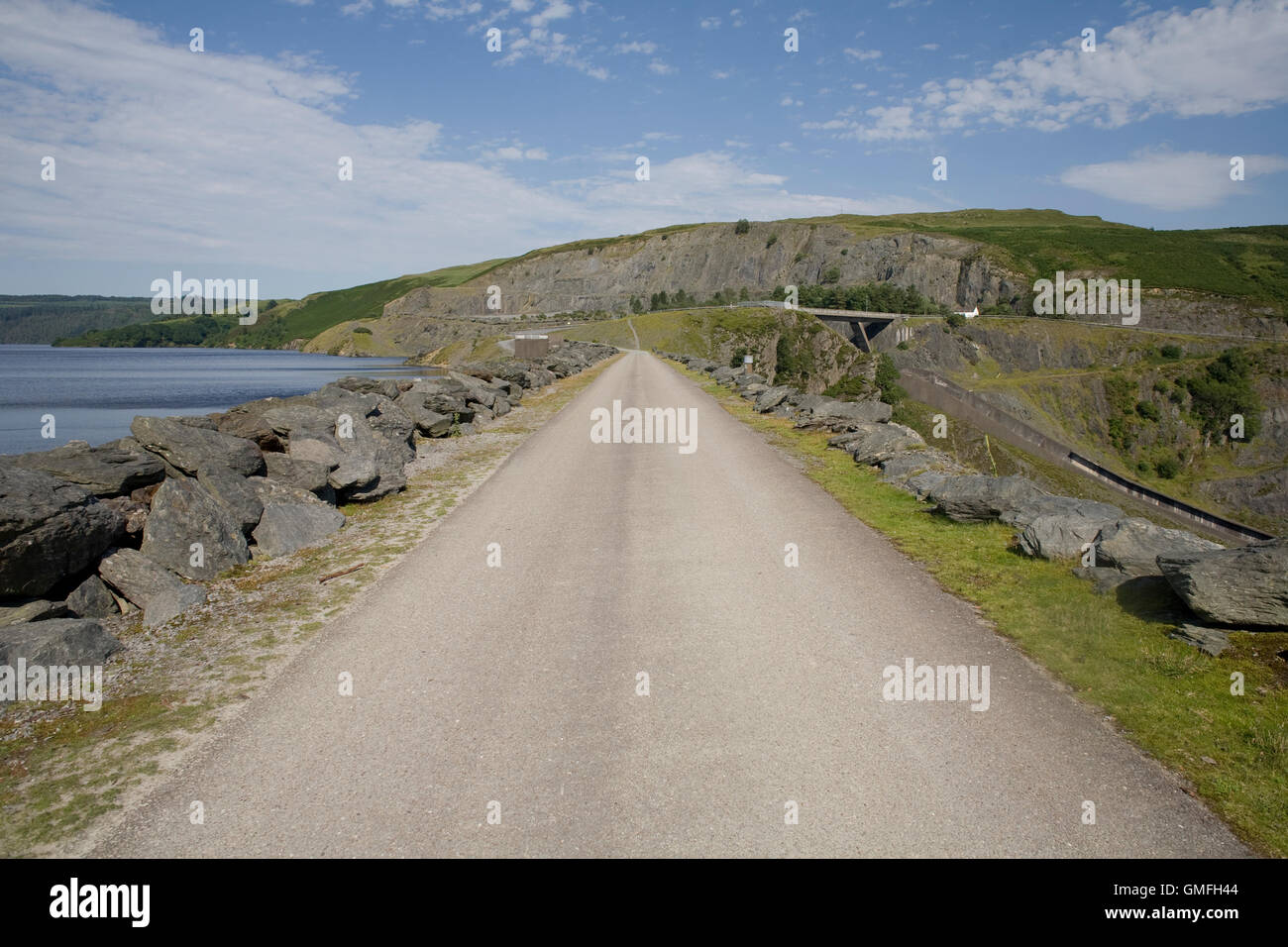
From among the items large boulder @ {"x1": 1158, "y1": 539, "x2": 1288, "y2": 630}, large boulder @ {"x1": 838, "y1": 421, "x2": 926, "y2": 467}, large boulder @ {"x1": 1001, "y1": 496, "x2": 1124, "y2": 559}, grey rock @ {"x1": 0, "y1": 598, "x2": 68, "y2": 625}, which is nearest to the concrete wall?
large boulder @ {"x1": 838, "y1": 421, "x2": 926, "y2": 467}

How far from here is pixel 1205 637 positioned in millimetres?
7113

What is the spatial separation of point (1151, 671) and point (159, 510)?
12252mm

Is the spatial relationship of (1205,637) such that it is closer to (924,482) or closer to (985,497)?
(985,497)

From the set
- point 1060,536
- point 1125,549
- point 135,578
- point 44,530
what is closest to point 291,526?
point 135,578

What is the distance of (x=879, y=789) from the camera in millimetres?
4926

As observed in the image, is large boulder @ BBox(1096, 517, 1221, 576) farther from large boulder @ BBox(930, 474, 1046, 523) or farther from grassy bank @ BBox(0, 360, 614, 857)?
grassy bank @ BBox(0, 360, 614, 857)

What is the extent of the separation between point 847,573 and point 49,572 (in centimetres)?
996

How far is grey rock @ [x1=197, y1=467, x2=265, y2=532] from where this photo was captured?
35.0ft

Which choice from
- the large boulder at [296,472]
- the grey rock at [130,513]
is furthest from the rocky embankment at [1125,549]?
the grey rock at [130,513]

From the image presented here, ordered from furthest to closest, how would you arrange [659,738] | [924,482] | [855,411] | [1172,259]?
[1172,259] → [855,411] → [924,482] → [659,738]

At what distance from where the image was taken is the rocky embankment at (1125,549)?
23.2 feet

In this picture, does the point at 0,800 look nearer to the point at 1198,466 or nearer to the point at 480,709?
the point at 480,709

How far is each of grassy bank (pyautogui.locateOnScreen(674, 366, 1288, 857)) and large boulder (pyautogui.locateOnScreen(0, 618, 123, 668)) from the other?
9.80 metres
